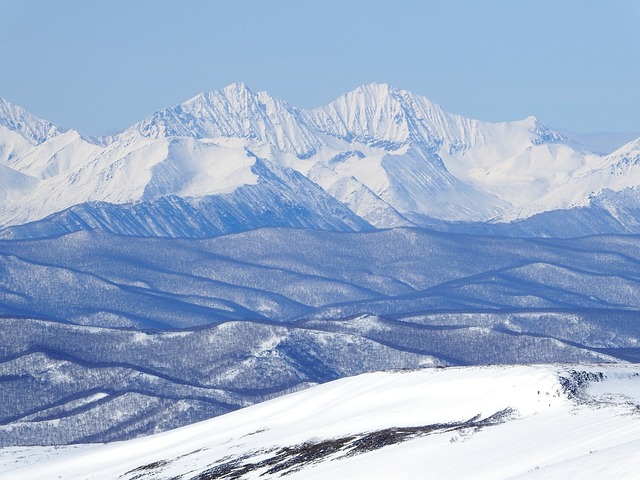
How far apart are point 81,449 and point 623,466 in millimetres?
80458

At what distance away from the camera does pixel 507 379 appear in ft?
372

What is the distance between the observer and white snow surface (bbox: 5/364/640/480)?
83.4m

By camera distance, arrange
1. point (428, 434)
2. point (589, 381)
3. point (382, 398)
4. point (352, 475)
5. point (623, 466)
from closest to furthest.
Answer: point (623, 466) → point (352, 475) → point (428, 434) → point (589, 381) → point (382, 398)

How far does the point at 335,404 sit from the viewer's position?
129 metres

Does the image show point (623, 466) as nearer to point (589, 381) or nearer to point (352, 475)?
point (352, 475)

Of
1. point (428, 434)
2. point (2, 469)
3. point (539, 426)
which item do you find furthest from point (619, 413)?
point (2, 469)

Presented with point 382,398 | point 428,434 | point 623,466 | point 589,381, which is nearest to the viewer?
point 623,466

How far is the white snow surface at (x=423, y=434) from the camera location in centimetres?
8344

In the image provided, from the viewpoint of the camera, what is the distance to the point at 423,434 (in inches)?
3905

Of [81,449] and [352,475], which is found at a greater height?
[81,449]

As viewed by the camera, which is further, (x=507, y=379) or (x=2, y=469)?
(x=2, y=469)

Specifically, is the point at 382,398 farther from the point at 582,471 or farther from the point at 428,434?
the point at 582,471

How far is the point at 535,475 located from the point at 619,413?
67.7 feet

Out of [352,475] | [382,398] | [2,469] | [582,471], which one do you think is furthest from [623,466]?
[2,469]
